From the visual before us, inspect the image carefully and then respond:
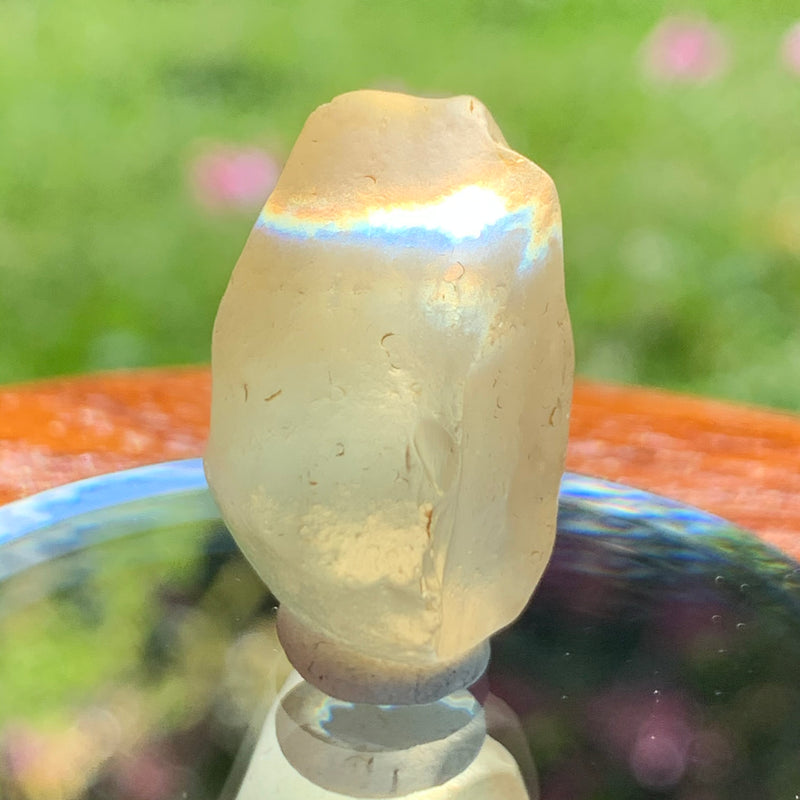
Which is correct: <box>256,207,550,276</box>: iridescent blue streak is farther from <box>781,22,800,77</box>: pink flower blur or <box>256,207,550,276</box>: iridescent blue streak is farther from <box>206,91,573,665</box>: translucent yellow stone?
<box>781,22,800,77</box>: pink flower blur

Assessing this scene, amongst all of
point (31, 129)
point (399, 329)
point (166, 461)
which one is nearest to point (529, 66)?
point (31, 129)

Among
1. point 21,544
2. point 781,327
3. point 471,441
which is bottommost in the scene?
point 781,327

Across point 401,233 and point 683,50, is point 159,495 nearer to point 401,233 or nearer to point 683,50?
point 401,233

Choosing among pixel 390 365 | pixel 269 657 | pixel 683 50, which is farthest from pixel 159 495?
pixel 683 50

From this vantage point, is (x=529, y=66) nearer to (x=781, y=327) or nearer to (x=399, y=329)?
(x=781, y=327)

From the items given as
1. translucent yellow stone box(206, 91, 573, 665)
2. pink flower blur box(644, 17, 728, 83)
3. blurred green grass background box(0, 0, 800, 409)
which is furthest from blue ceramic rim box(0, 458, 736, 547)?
pink flower blur box(644, 17, 728, 83)

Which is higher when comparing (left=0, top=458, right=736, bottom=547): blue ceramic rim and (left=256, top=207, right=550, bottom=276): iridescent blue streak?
(left=256, top=207, right=550, bottom=276): iridescent blue streak
